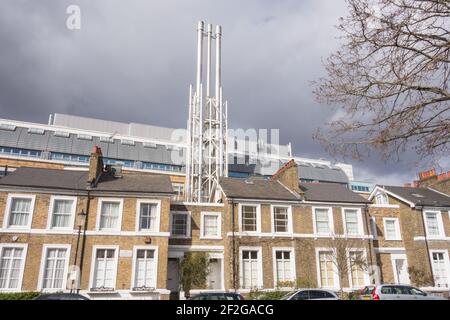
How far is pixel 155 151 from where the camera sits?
6000cm

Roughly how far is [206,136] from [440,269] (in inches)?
1188

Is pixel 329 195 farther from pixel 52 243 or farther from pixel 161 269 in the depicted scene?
pixel 52 243

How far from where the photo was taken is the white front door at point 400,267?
29250 millimetres

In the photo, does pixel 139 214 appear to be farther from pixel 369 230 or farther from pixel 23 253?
pixel 369 230

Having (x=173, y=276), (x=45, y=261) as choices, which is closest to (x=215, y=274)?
(x=173, y=276)

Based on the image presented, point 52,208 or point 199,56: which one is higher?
point 199,56

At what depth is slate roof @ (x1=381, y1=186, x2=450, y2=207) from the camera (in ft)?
100

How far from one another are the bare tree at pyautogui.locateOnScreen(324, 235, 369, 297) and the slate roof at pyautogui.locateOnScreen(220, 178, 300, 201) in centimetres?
448

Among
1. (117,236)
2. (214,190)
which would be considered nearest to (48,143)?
(214,190)

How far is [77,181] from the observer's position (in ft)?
85.0

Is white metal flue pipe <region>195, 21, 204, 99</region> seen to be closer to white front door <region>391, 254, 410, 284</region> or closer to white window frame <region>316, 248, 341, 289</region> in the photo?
white window frame <region>316, 248, 341, 289</region>

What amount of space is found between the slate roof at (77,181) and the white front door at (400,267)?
1957cm

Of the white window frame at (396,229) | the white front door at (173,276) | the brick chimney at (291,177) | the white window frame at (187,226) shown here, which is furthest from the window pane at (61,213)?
the white window frame at (396,229)

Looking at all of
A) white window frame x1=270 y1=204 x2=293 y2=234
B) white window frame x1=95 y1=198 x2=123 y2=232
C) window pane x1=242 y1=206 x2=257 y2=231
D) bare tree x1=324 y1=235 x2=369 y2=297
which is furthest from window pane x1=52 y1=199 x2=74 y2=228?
bare tree x1=324 y1=235 x2=369 y2=297
